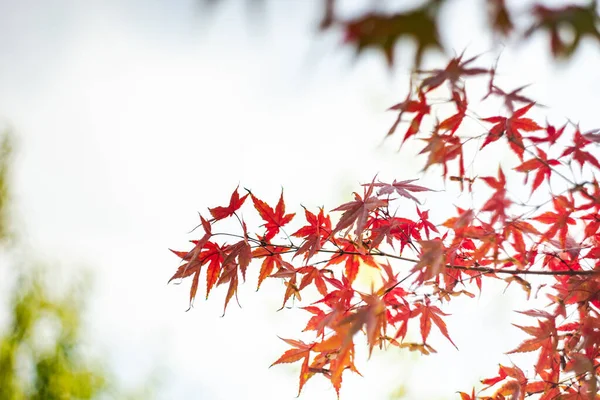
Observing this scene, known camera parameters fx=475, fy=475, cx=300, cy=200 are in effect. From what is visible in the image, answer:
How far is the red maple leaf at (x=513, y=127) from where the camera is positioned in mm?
1282

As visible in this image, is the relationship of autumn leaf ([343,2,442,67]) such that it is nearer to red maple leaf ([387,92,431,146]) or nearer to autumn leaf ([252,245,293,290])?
red maple leaf ([387,92,431,146])

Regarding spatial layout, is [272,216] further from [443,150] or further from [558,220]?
[558,220]

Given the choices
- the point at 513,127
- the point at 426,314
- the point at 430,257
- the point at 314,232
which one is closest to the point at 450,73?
the point at 513,127

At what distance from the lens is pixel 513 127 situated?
1310 millimetres

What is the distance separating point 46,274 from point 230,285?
5.05 metres

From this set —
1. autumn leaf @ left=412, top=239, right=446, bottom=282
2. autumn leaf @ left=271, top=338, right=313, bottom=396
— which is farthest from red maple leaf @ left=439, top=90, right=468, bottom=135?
autumn leaf @ left=271, top=338, right=313, bottom=396


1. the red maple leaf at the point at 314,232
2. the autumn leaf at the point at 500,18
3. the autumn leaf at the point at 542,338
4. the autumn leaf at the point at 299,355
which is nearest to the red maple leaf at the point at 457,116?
the autumn leaf at the point at 500,18

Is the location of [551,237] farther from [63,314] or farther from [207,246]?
[63,314]

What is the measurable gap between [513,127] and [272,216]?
730 millimetres

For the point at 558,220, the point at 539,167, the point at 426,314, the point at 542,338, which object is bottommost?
the point at 542,338

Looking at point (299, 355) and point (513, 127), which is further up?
point (513, 127)

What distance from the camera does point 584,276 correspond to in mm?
1345

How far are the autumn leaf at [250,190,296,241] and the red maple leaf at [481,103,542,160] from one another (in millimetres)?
594

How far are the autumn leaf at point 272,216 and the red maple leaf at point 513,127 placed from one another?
59 cm
